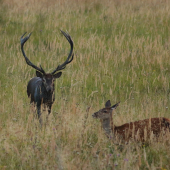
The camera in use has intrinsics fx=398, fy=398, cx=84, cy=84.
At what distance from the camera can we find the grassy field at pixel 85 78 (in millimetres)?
4500

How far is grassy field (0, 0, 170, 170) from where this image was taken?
4500 mm

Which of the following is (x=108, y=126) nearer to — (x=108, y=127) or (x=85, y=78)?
(x=108, y=127)

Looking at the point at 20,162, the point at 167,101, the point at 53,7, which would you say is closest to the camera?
the point at 20,162

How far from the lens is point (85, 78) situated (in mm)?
8398

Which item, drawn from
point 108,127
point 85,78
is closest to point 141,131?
point 108,127

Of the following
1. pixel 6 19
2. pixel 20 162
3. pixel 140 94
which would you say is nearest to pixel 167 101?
pixel 140 94

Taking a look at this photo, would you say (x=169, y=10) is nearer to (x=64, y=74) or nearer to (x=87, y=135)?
(x=64, y=74)

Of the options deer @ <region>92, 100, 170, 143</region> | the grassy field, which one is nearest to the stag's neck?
deer @ <region>92, 100, 170, 143</region>

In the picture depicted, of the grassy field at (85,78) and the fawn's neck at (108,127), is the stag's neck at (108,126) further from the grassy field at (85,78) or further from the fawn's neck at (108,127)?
the grassy field at (85,78)

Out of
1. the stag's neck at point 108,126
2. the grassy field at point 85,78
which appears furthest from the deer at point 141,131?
the grassy field at point 85,78

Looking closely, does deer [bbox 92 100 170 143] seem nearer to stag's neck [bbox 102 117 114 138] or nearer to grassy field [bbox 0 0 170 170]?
stag's neck [bbox 102 117 114 138]

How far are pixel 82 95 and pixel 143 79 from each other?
1.40 metres

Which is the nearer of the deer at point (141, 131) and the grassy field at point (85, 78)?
the grassy field at point (85, 78)

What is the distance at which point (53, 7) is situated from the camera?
1523 cm
